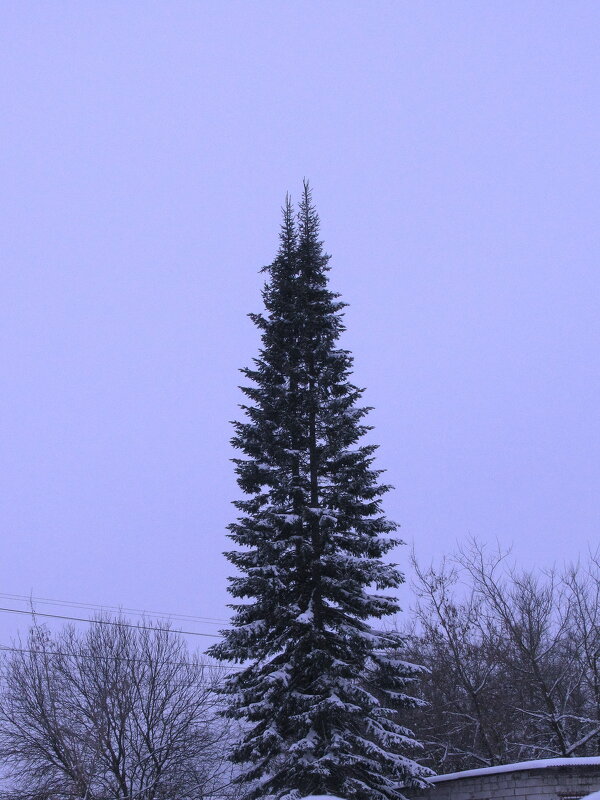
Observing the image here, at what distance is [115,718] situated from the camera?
1096 inches

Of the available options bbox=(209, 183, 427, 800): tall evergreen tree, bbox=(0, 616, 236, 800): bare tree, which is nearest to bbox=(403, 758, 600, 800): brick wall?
bbox=(209, 183, 427, 800): tall evergreen tree

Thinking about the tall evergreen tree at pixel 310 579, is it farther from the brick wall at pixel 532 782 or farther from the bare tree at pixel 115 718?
the bare tree at pixel 115 718

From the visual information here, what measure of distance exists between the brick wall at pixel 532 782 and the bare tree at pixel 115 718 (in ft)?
39.7

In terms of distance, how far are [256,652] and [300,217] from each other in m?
12.4

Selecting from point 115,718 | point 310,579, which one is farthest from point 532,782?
point 115,718

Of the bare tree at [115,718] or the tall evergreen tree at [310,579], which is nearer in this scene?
the tall evergreen tree at [310,579]

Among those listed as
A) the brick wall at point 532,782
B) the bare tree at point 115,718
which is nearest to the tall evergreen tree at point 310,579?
the brick wall at point 532,782

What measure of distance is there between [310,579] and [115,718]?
12123mm

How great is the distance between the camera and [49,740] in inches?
1081

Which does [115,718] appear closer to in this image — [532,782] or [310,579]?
[310,579]

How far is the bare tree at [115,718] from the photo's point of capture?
27125mm

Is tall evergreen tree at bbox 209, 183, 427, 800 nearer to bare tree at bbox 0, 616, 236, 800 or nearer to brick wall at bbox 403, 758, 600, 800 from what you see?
brick wall at bbox 403, 758, 600, 800

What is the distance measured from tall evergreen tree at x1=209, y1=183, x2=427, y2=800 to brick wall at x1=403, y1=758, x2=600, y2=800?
124 centimetres

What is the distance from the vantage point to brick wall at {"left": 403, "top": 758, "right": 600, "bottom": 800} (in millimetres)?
16188
